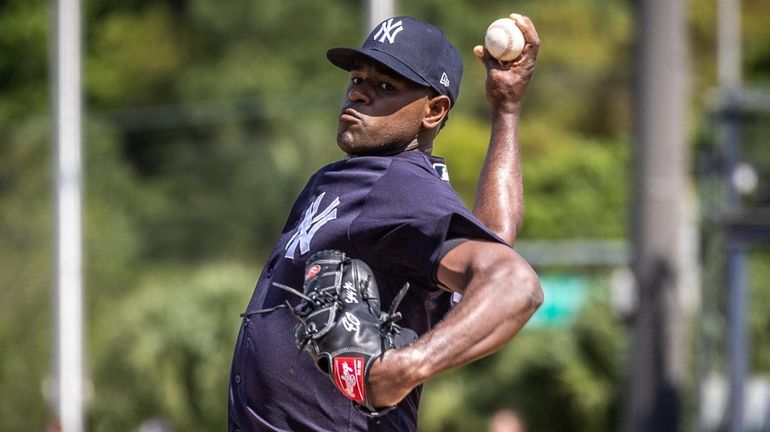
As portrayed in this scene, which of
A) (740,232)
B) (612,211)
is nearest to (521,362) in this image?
(740,232)

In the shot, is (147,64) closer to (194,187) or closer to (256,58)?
(256,58)

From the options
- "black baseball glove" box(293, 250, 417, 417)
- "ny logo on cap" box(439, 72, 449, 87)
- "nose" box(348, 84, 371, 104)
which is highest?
"ny logo on cap" box(439, 72, 449, 87)

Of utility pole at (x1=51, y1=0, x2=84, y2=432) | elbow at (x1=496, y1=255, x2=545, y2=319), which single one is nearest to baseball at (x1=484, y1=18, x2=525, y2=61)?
elbow at (x1=496, y1=255, x2=545, y2=319)

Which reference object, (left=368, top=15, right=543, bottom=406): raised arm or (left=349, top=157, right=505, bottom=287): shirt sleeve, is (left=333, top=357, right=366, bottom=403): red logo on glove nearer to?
(left=368, top=15, right=543, bottom=406): raised arm

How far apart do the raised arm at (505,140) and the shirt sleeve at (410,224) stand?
0.74m

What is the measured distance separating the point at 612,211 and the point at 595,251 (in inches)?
156

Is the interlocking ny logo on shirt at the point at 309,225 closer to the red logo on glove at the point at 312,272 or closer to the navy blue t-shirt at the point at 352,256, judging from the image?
the navy blue t-shirt at the point at 352,256

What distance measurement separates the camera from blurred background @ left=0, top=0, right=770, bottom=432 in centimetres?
1122

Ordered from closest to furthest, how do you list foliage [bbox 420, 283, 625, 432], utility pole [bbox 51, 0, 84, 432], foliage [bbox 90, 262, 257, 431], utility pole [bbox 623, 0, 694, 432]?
1. utility pole [bbox 623, 0, 694, 432]
2. foliage [bbox 420, 283, 625, 432]
3. utility pole [bbox 51, 0, 84, 432]
4. foliage [bbox 90, 262, 257, 431]

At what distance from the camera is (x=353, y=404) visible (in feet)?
11.9

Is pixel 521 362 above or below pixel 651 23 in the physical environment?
below

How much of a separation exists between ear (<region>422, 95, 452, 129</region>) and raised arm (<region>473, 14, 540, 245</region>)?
528 mm

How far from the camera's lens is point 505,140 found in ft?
14.6

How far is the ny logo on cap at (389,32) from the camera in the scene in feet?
12.2
